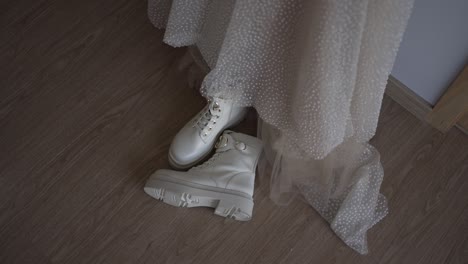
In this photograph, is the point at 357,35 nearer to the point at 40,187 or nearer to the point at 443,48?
the point at 443,48

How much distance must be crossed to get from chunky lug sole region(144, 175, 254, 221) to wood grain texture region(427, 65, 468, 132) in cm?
44

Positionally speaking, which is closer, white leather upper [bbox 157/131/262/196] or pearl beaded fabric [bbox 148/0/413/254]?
pearl beaded fabric [bbox 148/0/413/254]

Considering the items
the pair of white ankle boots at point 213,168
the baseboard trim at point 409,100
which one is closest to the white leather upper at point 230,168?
the pair of white ankle boots at point 213,168

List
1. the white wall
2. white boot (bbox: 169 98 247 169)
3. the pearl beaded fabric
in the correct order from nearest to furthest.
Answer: the pearl beaded fabric → the white wall → white boot (bbox: 169 98 247 169)

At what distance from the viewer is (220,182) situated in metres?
0.81

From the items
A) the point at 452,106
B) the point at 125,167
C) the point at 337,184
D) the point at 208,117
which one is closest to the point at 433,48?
the point at 452,106

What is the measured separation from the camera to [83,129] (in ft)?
3.00

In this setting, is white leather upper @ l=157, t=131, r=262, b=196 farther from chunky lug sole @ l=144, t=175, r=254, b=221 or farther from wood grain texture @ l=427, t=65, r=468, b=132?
wood grain texture @ l=427, t=65, r=468, b=132

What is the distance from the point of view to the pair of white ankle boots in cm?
80

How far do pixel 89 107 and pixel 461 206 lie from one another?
0.80m

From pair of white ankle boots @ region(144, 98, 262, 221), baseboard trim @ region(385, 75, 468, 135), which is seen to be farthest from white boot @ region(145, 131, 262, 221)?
baseboard trim @ region(385, 75, 468, 135)

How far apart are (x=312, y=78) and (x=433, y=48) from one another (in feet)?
1.19

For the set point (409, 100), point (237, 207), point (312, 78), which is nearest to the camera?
point (312, 78)

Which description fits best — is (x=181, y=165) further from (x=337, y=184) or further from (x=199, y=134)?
(x=337, y=184)
